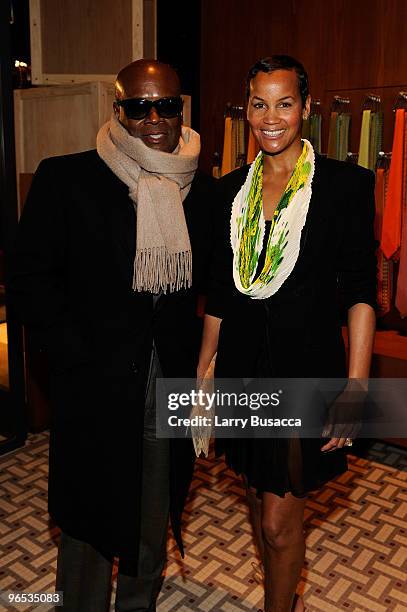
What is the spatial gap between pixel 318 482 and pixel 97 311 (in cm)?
88

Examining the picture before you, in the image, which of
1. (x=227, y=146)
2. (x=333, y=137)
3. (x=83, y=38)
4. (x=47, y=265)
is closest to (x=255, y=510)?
(x=47, y=265)

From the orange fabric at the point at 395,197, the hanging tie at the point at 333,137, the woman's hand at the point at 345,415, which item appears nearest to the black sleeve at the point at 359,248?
the woman's hand at the point at 345,415

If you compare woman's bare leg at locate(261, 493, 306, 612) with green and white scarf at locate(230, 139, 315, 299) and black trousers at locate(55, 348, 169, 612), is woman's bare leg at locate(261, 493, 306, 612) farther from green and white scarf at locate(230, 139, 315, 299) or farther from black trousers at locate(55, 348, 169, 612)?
green and white scarf at locate(230, 139, 315, 299)

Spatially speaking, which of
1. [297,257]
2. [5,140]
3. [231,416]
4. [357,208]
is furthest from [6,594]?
[5,140]

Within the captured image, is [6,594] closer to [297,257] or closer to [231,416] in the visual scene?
[231,416]

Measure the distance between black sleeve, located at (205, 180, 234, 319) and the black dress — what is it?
0.14 ft

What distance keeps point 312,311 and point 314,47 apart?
2.96 meters

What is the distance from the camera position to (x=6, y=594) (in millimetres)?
2514

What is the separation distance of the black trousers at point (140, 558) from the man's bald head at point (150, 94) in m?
0.67

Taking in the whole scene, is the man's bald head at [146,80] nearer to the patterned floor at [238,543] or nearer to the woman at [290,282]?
the woman at [290,282]

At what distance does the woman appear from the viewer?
187cm

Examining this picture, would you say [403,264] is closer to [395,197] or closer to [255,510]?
[395,197]

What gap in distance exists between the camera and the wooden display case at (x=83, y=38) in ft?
11.4

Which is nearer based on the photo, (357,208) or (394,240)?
(357,208)
